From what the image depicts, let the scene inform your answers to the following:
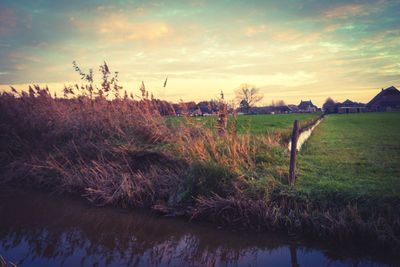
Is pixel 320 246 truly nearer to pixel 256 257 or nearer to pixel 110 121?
pixel 256 257

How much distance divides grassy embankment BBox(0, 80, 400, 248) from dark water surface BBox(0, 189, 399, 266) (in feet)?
1.67

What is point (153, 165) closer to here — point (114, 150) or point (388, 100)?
point (114, 150)

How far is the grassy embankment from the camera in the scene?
680 centimetres

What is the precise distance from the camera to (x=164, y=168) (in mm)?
9617

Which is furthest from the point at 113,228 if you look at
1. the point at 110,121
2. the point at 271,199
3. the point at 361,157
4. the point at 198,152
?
the point at 361,157

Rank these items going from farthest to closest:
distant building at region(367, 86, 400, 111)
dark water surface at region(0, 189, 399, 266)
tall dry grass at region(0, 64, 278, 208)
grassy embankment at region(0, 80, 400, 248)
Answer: distant building at region(367, 86, 400, 111) < tall dry grass at region(0, 64, 278, 208) < grassy embankment at region(0, 80, 400, 248) < dark water surface at region(0, 189, 399, 266)

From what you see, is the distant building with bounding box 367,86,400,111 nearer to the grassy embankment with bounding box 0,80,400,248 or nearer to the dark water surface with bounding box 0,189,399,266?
the grassy embankment with bounding box 0,80,400,248

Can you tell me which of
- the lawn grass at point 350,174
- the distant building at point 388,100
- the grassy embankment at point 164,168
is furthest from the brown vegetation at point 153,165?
the distant building at point 388,100

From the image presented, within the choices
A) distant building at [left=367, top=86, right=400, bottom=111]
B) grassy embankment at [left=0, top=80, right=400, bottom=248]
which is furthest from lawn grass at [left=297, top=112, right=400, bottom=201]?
distant building at [left=367, top=86, right=400, bottom=111]

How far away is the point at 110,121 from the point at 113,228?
5.86 metres

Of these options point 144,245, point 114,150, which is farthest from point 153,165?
point 144,245

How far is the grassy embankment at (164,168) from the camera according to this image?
6797 mm

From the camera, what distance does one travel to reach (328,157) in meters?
11.8

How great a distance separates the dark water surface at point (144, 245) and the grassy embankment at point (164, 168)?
0.51m
